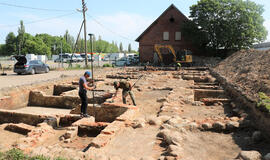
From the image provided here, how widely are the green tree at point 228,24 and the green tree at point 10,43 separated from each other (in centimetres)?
4557

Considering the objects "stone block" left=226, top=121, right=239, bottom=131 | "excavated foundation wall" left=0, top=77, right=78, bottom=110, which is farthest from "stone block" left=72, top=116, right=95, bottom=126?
"excavated foundation wall" left=0, top=77, right=78, bottom=110

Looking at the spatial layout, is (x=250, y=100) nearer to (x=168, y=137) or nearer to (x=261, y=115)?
(x=261, y=115)

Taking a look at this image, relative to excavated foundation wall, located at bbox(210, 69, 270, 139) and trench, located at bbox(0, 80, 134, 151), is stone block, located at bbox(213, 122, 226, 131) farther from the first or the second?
trench, located at bbox(0, 80, 134, 151)

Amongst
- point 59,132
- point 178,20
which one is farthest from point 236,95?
point 178,20

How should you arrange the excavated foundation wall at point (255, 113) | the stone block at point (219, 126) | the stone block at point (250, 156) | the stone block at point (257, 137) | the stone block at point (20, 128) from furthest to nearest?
the stone block at point (20, 128) < the stone block at point (219, 126) < the excavated foundation wall at point (255, 113) < the stone block at point (257, 137) < the stone block at point (250, 156)

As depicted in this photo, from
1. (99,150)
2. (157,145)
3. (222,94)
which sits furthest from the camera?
(222,94)

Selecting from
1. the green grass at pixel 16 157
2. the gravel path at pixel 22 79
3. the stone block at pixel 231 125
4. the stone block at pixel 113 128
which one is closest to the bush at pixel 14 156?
the green grass at pixel 16 157

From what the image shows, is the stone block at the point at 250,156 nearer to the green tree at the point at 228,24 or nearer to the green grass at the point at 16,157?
the green grass at the point at 16,157

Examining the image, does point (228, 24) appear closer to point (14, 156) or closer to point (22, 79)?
point (22, 79)

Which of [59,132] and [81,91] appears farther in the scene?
[81,91]

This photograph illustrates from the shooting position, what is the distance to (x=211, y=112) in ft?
23.3

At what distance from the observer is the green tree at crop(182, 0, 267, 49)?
1035 inches

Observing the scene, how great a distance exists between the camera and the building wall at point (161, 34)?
102ft

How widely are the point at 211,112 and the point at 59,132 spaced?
193 inches
